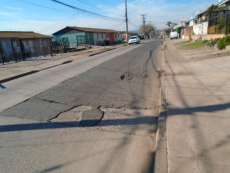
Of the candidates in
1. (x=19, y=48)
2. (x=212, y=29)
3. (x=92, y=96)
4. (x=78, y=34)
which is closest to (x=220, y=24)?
(x=212, y=29)

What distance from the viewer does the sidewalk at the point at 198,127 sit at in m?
2.87

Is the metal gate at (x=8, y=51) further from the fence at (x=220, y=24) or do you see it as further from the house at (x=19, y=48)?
the fence at (x=220, y=24)

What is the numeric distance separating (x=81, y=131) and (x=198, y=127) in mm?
2534

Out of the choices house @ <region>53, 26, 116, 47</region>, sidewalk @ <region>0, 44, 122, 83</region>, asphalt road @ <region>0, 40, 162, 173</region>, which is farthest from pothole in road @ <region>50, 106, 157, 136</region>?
house @ <region>53, 26, 116, 47</region>

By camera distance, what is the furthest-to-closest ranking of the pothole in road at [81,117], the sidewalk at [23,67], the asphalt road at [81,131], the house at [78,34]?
the house at [78,34] → the sidewalk at [23,67] → the pothole in road at [81,117] → the asphalt road at [81,131]

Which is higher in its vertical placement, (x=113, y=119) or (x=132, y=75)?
(x=132, y=75)

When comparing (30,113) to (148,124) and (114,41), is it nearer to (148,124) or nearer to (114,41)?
(148,124)

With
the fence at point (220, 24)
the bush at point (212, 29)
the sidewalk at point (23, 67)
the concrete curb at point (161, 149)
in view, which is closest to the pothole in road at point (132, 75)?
the concrete curb at point (161, 149)

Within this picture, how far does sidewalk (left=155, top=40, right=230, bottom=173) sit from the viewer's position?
2.87 m

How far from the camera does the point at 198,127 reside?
389cm

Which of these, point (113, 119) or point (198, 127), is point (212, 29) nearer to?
point (198, 127)

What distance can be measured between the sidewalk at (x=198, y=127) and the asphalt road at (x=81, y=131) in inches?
17.6

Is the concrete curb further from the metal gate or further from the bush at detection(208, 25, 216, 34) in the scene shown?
the bush at detection(208, 25, 216, 34)

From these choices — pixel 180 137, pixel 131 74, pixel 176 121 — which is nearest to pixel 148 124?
pixel 176 121
